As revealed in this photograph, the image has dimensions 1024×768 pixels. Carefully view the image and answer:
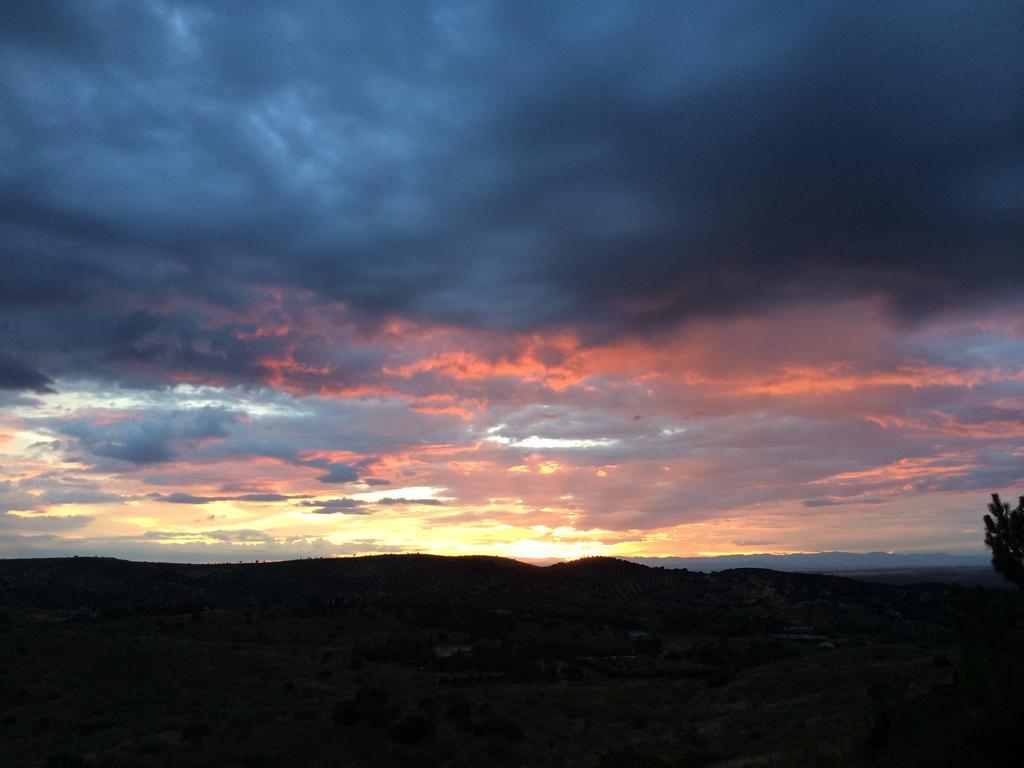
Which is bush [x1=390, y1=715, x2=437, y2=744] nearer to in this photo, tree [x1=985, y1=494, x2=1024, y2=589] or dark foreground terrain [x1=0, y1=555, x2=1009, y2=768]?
dark foreground terrain [x1=0, y1=555, x2=1009, y2=768]

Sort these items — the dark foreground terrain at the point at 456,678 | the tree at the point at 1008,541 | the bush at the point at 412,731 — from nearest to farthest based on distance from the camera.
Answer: the tree at the point at 1008,541 → the dark foreground terrain at the point at 456,678 → the bush at the point at 412,731

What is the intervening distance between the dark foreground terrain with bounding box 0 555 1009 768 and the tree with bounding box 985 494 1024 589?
2.69m

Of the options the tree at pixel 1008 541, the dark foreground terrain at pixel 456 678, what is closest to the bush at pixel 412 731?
the dark foreground terrain at pixel 456 678

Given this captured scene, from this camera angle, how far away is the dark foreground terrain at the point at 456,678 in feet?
91.9

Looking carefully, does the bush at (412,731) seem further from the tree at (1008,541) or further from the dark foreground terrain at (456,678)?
the tree at (1008,541)

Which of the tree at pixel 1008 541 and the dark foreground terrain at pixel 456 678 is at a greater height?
the tree at pixel 1008 541

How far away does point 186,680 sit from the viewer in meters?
44.6

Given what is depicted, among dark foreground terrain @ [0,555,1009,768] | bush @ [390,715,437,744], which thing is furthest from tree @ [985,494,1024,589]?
bush @ [390,715,437,744]

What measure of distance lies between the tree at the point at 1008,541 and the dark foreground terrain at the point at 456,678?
2.69 m

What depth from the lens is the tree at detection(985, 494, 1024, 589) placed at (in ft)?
68.3

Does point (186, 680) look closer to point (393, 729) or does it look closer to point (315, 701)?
point (315, 701)

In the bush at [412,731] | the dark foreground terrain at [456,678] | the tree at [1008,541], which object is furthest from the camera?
the bush at [412,731]

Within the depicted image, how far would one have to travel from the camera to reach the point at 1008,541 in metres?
21.0

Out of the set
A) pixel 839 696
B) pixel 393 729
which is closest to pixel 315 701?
pixel 393 729
